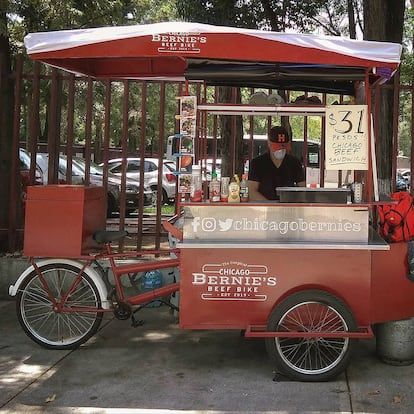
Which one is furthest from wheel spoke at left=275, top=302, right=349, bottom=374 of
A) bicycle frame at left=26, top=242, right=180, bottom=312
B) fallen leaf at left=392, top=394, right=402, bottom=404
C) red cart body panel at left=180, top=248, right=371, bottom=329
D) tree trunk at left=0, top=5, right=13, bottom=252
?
tree trunk at left=0, top=5, right=13, bottom=252

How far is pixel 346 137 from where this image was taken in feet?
13.9

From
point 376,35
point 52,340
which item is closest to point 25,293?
point 52,340

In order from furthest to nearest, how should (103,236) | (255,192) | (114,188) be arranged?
(114,188) → (255,192) → (103,236)

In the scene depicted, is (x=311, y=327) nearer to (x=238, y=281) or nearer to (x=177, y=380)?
(x=238, y=281)

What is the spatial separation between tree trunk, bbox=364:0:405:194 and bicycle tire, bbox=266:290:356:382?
2.67m

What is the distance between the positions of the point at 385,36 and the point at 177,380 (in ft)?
17.4

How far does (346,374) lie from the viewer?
4.28 metres

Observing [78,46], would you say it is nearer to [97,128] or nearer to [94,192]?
[94,192]

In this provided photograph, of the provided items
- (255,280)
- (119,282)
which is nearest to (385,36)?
(255,280)

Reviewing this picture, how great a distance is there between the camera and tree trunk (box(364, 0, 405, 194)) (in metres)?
6.50

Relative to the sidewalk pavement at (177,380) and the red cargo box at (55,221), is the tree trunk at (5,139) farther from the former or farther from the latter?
the red cargo box at (55,221)

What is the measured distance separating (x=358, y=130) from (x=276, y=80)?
3.63 ft

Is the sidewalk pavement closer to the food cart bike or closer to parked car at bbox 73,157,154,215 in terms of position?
the food cart bike

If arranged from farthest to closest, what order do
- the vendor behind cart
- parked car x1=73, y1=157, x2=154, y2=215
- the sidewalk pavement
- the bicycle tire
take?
parked car x1=73, y1=157, x2=154, y2=215 < the vendor behind cart < the bicycle tire < the sidewalk pavement
